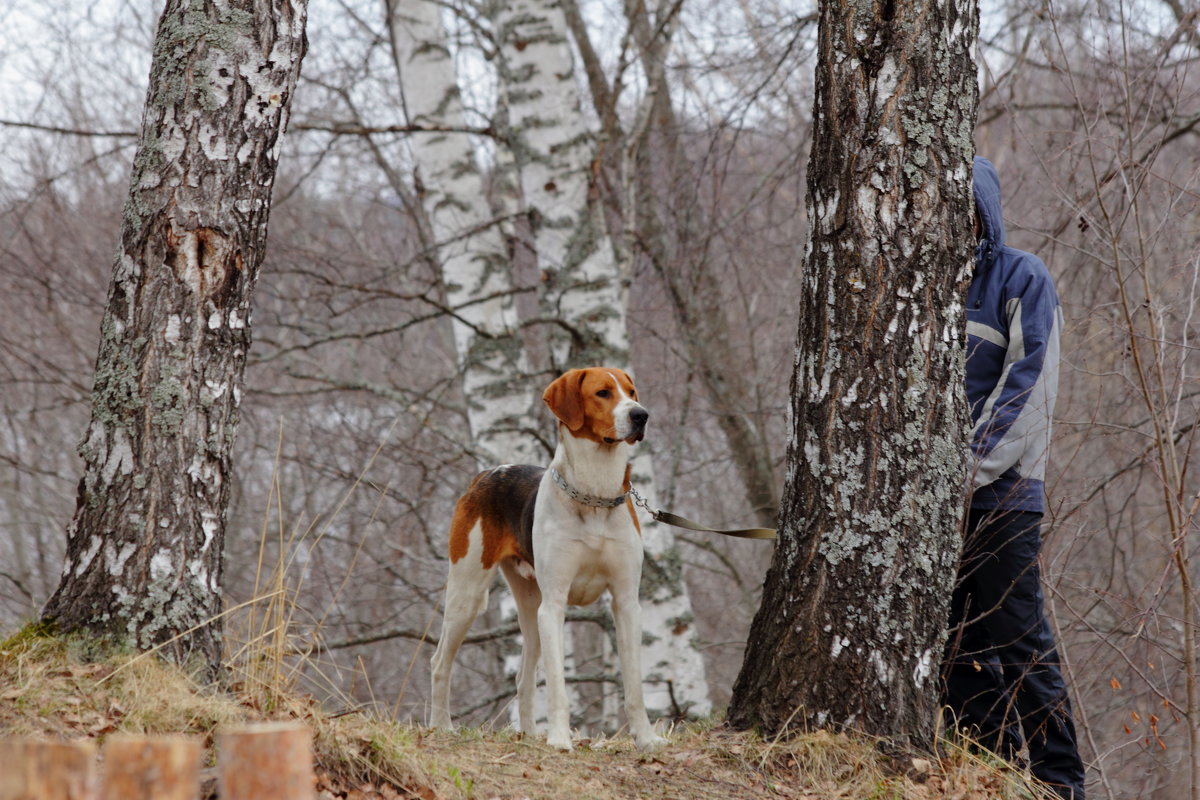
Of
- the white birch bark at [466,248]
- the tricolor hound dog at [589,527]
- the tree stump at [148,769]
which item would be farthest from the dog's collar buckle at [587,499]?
the white birch bark at [466,248]

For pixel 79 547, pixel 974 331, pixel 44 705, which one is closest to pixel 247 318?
pixel 79 547

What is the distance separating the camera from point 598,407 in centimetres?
444

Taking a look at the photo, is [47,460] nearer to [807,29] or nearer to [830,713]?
[807,29]

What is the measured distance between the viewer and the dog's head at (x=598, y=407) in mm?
4383

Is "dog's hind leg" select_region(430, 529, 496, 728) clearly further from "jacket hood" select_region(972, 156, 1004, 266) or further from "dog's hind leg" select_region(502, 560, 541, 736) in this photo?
"jacket hood" select_region(972, 156, 1004, 266)

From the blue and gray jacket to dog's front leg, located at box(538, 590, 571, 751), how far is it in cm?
174

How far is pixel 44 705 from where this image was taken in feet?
9.89

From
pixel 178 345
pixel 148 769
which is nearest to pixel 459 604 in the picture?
pixel 178 345

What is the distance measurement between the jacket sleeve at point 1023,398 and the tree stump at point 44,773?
318cm

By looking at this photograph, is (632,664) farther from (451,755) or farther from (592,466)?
(451,755)

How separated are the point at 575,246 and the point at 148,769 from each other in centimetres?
571

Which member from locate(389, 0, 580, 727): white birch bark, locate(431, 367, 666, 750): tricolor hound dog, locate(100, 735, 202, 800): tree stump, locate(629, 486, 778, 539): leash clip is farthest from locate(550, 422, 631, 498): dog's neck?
locate(389, 0, 580, 727): white birch bark

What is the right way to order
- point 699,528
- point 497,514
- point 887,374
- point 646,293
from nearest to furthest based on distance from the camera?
1. point 887,374
2. point 699,528
3. point 497,514
4. point 646,293

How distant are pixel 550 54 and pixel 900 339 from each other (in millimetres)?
4457
